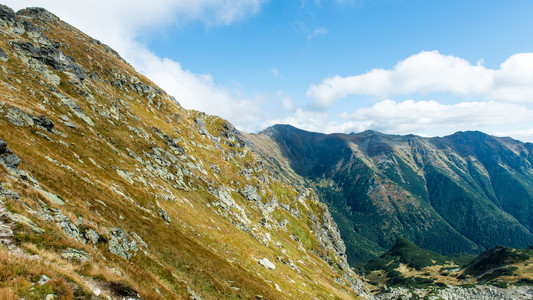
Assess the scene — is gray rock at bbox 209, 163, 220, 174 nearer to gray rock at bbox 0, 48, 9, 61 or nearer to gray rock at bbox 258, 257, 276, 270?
gray rock at bbox 258, 257, 276, 270

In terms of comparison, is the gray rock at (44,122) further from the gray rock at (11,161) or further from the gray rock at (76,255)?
the gray rock at (76,255)

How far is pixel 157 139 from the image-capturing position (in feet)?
330

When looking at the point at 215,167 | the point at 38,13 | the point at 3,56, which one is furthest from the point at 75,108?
the point at 38,13

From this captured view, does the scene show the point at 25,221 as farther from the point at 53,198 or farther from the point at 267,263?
the point at 267,263

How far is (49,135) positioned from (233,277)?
1846 inches

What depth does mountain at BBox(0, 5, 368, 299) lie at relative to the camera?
17.0 metres

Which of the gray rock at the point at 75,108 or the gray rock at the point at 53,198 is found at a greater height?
the gray rock at the point at 75,108

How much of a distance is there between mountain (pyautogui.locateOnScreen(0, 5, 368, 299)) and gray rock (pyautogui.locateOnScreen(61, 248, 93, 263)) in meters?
0.10

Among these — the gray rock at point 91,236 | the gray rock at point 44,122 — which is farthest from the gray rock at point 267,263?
the gray rock at point 44,122

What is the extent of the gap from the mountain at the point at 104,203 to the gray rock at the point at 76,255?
0.10 m

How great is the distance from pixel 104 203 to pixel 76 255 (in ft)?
62.9

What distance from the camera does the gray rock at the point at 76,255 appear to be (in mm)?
17528

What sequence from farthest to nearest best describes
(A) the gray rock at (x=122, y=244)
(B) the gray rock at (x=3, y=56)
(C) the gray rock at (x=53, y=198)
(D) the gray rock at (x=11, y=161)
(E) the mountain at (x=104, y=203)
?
1. (B) the gray rock at (x=3, y=56)
2. (D) the gray rock at (x=11, y=161)
3. (C) the gray rock at (x=53, y=198)
4. (A) the gray rock at (x=122, y=244)
5. (E) the mountain at (x=104, y=203)

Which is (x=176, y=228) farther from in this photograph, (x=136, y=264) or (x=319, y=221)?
(x=319, y=221)
